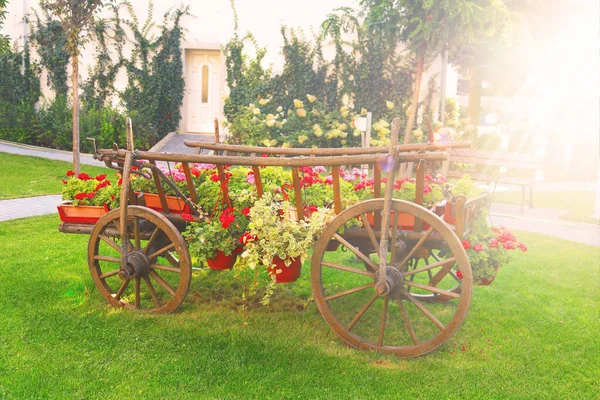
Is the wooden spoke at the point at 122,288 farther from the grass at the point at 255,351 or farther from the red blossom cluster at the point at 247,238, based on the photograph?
the red blossom cluster at the point at 247,238

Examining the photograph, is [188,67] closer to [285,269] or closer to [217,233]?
[217,233]

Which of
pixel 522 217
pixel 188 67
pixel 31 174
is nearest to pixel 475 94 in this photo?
pixel 522 217

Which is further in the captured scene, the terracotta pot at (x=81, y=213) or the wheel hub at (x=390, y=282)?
the terracotta pot at (x=81, y=213)

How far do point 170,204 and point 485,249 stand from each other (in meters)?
2.18

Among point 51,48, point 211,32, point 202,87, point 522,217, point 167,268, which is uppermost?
point 211,32

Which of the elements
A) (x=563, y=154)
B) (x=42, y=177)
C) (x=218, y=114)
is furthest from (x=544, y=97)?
(x=42, y=177)

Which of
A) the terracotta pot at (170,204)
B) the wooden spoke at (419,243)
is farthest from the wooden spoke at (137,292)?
the wooden spoke at (419,243)

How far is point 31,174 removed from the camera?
10273 millimetres

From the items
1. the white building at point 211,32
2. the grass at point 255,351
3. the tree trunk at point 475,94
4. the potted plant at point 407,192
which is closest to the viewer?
the grass at point 255,351

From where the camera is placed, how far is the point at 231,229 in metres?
3.59

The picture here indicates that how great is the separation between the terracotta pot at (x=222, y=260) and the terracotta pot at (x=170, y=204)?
37 cm

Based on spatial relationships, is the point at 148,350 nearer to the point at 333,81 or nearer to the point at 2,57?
the point at 333,81

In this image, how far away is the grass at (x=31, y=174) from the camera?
8859 millimetres

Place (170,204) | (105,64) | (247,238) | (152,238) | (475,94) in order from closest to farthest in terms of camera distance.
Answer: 1. (247,238)
2. (152,238)
3. (170,204)
4. (105,64)
5. (475,94)
